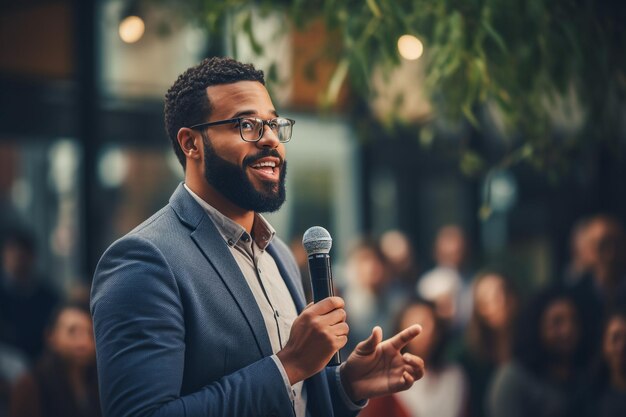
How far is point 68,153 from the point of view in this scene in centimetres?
783

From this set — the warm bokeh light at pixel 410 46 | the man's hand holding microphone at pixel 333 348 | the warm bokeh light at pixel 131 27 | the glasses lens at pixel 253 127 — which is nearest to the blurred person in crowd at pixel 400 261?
the warm bokeh light at pixel 131 27

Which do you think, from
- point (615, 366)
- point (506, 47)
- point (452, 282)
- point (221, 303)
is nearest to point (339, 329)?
point (221, 303)

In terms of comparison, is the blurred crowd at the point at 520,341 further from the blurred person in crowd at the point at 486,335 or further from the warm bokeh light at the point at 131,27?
the warm bokeh light at the point at 131,27

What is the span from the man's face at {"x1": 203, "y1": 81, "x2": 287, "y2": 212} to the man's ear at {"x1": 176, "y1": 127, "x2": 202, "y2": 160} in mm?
32

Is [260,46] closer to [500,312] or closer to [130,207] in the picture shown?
[500,312]

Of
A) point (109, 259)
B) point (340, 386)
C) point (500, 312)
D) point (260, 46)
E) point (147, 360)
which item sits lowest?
point (500, 312)

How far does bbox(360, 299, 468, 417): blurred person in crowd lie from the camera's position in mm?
5672

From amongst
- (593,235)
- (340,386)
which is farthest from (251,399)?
(593,235)

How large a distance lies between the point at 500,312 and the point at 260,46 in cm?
320

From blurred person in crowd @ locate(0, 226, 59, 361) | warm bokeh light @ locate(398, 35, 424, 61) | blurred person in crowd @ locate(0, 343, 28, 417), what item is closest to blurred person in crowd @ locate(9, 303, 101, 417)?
blurred person in crowd @ locate(0, 343, 28, 417)

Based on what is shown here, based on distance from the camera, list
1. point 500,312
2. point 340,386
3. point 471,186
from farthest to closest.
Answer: point 471,186, point 500,312, point 340,386

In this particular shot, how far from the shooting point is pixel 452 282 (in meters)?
7.92

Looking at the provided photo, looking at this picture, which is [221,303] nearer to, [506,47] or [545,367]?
[506,47]

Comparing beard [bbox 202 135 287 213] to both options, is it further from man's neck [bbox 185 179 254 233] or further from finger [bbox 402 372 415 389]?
finger [bbox 402 372 415 389]
